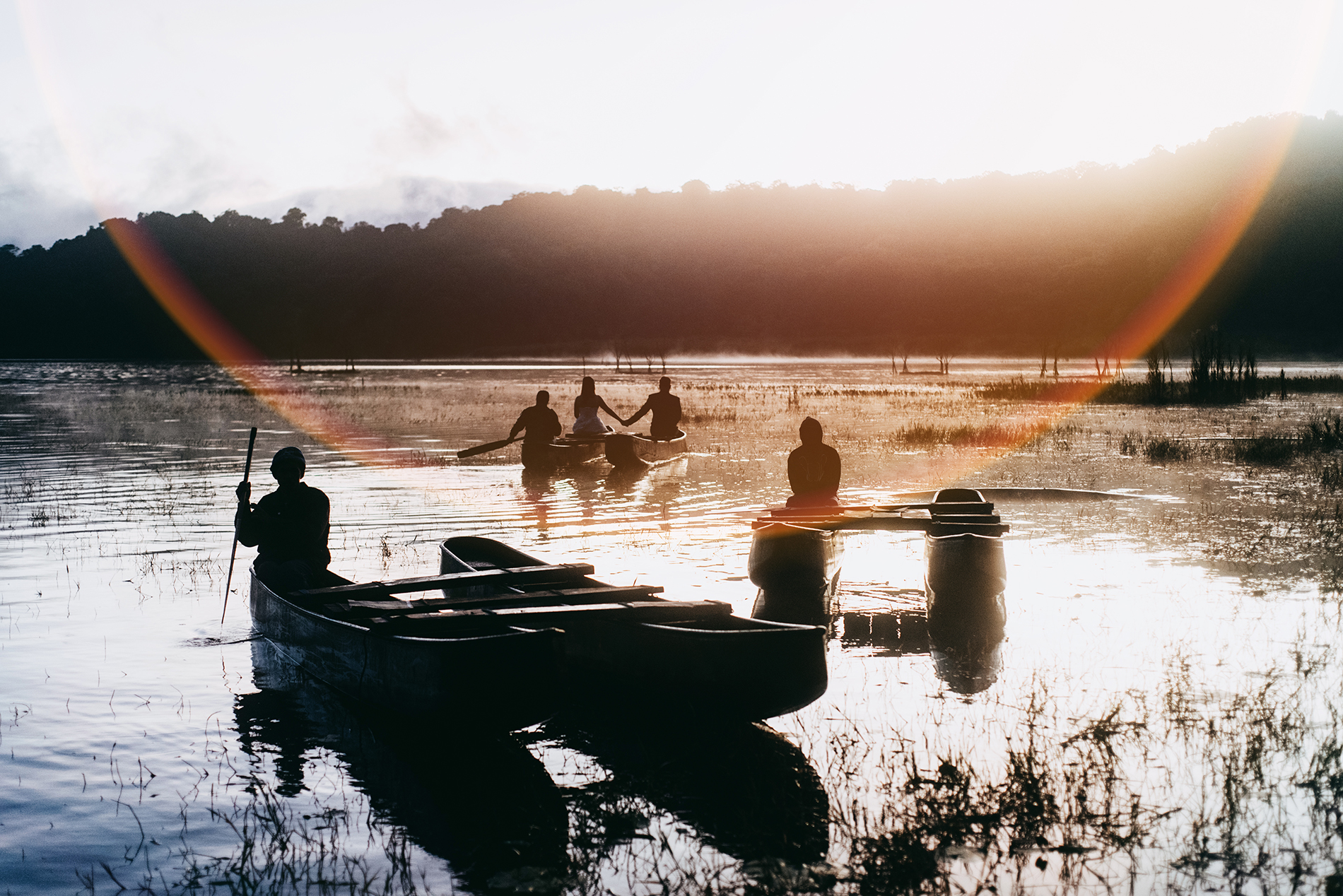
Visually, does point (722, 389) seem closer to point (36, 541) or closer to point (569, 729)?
point (36, 541)

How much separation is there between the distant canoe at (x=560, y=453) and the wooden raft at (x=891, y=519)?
12031 millimetres

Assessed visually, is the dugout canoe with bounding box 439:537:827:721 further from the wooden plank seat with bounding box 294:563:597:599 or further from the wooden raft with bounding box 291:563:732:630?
the wooden plank seat with bounding box 294:563:597:599

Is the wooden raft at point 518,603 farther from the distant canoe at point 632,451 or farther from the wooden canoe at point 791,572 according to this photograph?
the distant canoe at point 632,451

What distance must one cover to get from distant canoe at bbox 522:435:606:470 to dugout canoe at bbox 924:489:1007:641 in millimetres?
13663

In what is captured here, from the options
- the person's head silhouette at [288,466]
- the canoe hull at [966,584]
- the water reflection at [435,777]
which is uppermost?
the person's head silhouette at [288,466]

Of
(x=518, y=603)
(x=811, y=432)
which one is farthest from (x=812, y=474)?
(x=518, y=603)

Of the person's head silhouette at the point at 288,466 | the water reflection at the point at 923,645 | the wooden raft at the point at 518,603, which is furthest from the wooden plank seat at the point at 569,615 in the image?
the person's head silhouette at the point at 288,466

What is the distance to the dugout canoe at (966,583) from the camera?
948cm

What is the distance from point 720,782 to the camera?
620 cm

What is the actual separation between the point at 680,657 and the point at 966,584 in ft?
12.7

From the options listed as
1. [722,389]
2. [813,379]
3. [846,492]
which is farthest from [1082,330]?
[846,492]

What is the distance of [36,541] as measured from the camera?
14.2 m

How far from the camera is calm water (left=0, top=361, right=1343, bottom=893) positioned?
5141 millimetres

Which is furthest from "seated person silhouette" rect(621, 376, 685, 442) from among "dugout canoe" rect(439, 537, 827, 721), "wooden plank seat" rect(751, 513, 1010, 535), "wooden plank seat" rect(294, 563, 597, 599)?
"dugout canoe" rect(439, 537, 827, 721)
